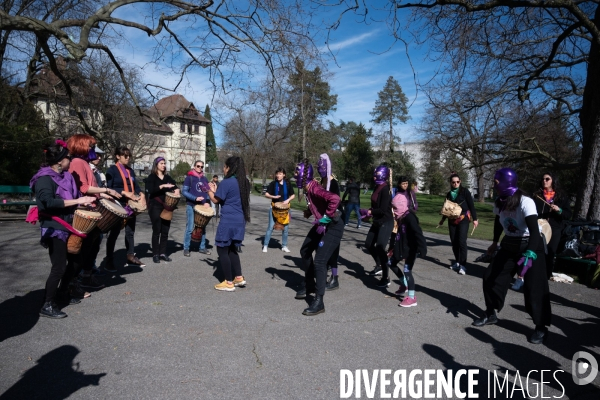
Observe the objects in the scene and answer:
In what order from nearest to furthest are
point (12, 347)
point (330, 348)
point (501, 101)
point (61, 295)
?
point (12, 347), point (330, 348), point (61, 295), point (501, 101)

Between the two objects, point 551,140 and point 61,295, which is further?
point 551,140

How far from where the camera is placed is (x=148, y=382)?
341cm

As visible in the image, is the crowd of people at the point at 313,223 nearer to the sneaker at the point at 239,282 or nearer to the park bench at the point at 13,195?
the sneaker at the point at 239,282

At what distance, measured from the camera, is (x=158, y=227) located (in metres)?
7.83

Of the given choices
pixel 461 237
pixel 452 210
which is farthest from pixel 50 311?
pixel 461 237

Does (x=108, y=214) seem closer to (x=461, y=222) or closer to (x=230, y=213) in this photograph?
(x=230, y=213)

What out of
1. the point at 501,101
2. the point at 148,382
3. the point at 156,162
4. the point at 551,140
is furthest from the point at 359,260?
the point at 551,140

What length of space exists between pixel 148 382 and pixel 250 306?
2269 mm

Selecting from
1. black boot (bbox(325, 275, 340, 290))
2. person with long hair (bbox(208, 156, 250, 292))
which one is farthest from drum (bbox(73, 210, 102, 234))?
black boot (bbox(325, 275, 340, 290))

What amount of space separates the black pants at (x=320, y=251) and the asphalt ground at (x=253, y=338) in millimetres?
395

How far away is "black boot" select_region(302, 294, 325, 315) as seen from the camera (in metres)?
5.34

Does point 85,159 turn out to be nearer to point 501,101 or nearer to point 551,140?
point 501,101

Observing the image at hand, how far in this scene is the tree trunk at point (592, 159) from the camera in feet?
29.4

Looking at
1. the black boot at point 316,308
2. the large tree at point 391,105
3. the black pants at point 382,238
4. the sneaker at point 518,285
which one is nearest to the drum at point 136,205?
the black boot at point 316,308
